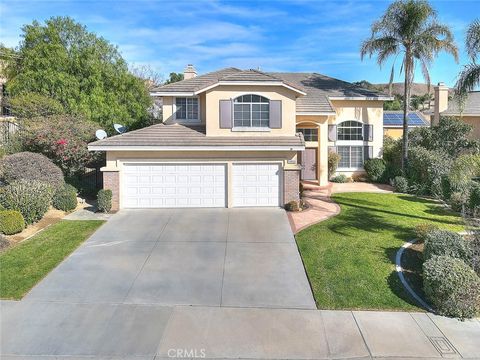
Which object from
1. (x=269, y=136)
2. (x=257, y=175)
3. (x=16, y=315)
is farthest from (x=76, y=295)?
(x=269, y=136)

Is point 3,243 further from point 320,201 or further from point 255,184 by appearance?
point 320,201

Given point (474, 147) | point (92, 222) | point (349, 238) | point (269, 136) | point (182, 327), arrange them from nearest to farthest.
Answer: point (182, 327) < point (349, 238) < point (92, 222) < point (269, 136) < point (474, 147)

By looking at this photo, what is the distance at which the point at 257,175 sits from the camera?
18.1 m

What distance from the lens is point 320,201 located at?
1911 centimetres

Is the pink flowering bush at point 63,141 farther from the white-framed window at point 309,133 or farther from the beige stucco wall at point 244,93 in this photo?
the white-framed window at point 309,133

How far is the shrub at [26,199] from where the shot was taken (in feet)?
48.7

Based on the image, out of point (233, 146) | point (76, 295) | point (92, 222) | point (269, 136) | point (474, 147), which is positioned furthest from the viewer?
point (474, 147)

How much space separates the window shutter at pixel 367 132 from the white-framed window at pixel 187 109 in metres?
11.0

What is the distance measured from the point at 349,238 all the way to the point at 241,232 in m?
3.86

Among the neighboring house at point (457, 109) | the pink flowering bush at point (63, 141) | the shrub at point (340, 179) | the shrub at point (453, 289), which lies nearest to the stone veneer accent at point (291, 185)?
the shrub at point (340, 179)

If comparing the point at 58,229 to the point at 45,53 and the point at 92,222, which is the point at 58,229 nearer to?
the point at 92,222

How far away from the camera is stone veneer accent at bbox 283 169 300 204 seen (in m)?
17.7

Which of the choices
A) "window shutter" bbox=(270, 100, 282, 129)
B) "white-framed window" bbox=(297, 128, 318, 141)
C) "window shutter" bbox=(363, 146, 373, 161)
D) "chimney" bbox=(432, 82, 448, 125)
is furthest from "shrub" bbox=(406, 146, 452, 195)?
"chimney" bbox=(432, 82, 448, 125)

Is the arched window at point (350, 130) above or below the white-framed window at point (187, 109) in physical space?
below
